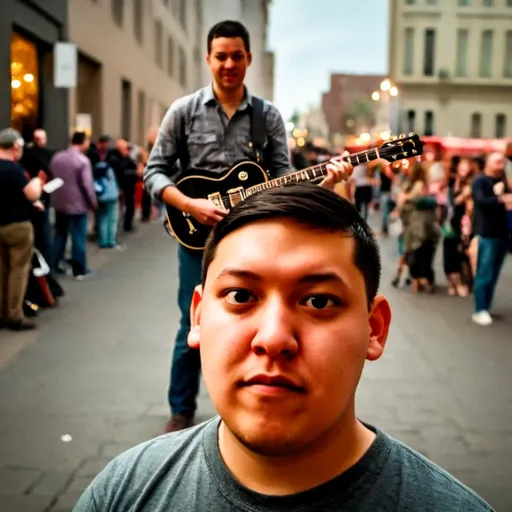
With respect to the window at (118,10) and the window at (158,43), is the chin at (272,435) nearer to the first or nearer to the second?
the window at (118,10)

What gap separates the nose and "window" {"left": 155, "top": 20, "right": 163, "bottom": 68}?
32.4 metres

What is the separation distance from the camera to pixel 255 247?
4.47 ft

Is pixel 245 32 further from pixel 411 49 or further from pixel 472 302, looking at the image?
pixel 411 49

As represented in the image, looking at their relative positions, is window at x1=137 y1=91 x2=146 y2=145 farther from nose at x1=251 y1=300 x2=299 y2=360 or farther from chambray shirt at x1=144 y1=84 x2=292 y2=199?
nose at x1=251 y1=300 x2=299 y2=360

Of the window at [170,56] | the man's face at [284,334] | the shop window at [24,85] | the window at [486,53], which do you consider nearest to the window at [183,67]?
the window at [170,56]

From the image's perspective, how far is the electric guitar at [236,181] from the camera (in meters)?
3.76

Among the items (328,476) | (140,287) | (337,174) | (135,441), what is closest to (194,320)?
(328,476)

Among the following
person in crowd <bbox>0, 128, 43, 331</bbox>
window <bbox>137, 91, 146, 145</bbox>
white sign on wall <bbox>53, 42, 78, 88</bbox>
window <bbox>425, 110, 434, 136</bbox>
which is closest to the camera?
person in crowd <bbox>0, 128, 43, 331</bbox>

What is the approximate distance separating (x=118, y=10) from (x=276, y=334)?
23380 millimetres

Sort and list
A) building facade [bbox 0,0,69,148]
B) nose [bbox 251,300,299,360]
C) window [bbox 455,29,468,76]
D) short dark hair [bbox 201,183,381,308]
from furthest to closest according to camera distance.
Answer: window [bbox 455,29,468,76]
building facade [bbox 0,0,69,148]
short dark hair [bbox 201,183,381,308]
nose [bbox 251,300,299,360]

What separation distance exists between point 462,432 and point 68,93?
45.9 ft

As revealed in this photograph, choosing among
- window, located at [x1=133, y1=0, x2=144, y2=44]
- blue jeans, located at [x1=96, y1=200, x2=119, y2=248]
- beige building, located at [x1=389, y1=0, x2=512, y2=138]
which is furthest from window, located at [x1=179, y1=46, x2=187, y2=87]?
blue jeans, located at [x1=96, y1=200, x2=119, y2=248]

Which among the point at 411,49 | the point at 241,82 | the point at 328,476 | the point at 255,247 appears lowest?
the point at 328,476

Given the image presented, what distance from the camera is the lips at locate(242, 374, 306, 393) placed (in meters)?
1.27
